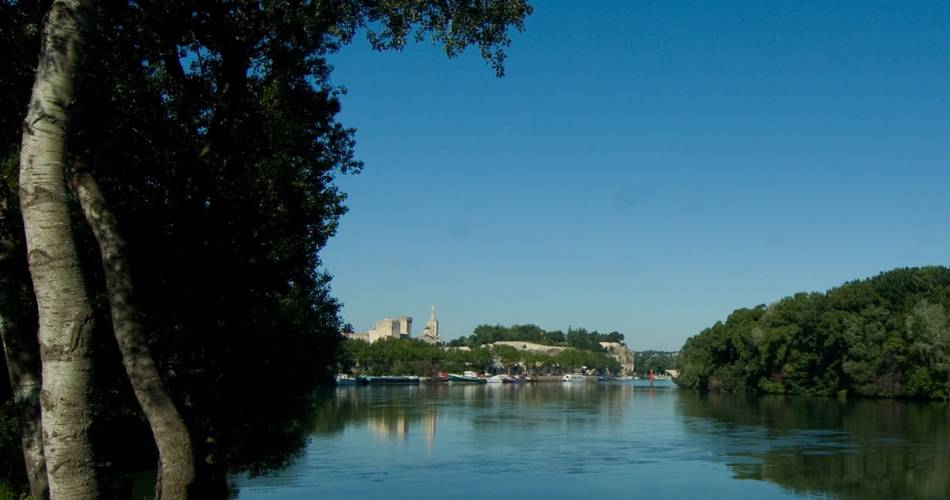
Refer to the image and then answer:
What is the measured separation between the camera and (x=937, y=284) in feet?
295

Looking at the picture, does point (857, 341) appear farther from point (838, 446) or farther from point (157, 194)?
point (157, 194)

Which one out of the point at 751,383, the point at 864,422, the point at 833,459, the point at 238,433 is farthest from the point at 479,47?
the point at 751,383

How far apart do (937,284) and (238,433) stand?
86.4 m

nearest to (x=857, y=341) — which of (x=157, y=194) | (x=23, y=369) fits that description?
(x=157, y=194)

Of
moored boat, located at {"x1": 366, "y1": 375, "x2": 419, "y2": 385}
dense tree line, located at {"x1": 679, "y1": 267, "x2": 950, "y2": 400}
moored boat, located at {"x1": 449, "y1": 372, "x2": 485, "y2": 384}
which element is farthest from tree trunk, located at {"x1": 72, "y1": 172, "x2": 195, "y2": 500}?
moored boat, located at {"x1": 449, "y1": 372, "x2": 485, "y2": 384}

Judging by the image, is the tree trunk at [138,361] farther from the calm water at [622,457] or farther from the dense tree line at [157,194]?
the calm water at [622,457]


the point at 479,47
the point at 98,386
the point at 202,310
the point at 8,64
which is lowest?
the point at 98,386

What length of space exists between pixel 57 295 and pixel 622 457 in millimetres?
38249

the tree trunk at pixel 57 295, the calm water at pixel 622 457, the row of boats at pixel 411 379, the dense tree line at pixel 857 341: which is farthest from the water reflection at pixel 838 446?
the row of boats at pixel 411 379

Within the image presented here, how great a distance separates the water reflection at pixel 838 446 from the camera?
3322cm

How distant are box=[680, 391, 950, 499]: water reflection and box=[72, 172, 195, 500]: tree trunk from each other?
27.9 meters

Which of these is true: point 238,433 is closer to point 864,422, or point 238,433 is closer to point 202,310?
point 202,310

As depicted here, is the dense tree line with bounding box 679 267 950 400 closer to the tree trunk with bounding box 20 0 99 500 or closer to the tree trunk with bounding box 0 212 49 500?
the tree trunk with bounding box 0 212 49 500

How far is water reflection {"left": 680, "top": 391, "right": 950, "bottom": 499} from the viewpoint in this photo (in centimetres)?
3322
